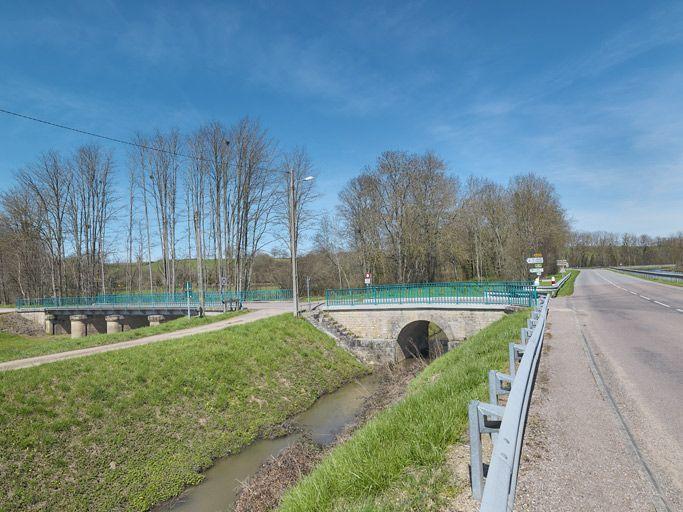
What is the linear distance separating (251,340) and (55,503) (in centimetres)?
939

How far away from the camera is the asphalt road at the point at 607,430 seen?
2.90 m

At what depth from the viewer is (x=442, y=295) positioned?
2045 centimetres

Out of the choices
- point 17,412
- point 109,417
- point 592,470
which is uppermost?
point 592,470

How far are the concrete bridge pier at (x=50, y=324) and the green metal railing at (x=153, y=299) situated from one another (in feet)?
2.79

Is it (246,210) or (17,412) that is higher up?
(246,210)

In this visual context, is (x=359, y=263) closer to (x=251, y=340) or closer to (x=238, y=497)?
(x=251, y=340)

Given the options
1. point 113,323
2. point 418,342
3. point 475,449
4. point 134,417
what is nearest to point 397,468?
point 475,449

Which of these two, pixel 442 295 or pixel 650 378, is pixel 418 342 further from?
pixel 650 378

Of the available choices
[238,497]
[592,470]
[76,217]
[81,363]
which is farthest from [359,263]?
[592,470]

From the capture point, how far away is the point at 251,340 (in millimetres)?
16219

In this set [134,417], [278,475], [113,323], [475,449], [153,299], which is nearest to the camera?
[475,449]

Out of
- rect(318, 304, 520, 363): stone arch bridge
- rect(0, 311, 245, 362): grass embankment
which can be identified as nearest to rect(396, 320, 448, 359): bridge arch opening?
rect(318, 304, 520, 363): stone arch bridge

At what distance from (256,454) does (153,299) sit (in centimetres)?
2187

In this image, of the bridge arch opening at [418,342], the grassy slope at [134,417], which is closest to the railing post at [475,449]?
the grassy slope at [134,417]
